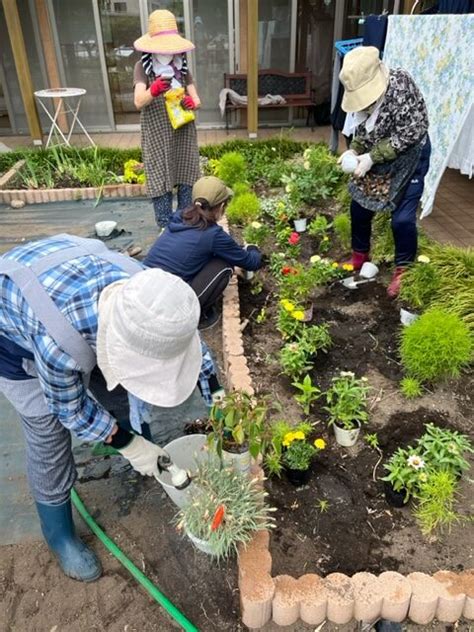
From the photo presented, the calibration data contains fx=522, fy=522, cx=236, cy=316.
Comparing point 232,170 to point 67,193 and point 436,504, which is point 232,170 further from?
point 436,504

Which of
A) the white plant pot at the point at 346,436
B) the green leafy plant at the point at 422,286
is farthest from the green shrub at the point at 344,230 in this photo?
the white plant pot at the point at 346,436

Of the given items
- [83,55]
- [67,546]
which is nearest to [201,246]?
[67,546]

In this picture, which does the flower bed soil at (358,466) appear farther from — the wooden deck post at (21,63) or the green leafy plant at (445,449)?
the wooden deck post at (21,63)

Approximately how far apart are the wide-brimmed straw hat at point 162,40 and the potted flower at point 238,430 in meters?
2.87

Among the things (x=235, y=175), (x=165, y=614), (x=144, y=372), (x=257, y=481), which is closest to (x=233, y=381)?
(x=257, y=481)

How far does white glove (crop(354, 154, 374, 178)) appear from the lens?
9.86ft

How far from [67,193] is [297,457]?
4.29 meters

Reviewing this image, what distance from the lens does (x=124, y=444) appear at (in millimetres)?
1710

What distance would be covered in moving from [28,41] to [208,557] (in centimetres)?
785

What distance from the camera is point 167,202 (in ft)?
14.3

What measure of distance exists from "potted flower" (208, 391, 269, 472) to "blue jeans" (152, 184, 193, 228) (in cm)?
272

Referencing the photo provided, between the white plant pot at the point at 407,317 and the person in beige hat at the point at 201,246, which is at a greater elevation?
the person in beige hat at the point at 201,246

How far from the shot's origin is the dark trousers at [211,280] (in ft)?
9.70

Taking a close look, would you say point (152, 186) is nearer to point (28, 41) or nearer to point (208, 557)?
point (208, 557)
